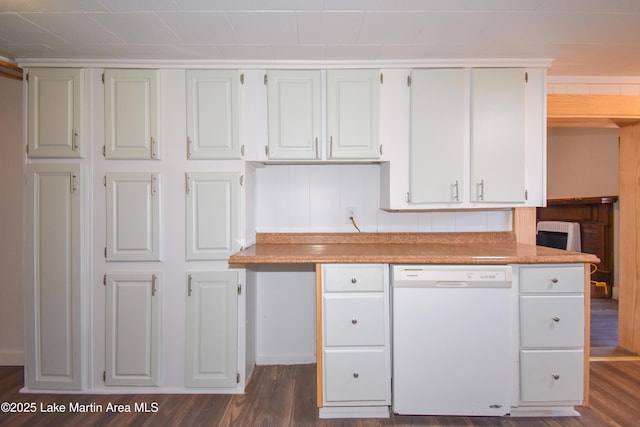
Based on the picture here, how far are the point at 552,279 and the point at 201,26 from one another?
7.79ft

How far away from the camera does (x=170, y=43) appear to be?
6.40ft

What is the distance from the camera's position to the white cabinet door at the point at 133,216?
2111mm

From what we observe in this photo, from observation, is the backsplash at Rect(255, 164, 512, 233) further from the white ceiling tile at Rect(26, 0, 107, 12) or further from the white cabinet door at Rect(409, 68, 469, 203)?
the white ceiling tile at Rect(26, 0, 107, 12)

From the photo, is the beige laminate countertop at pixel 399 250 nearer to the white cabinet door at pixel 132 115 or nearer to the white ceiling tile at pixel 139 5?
the white cabinet door at pixel 132 115

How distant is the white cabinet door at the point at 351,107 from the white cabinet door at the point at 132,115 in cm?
112

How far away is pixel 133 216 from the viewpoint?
2.11 meters

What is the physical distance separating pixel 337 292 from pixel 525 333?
108 centimetres

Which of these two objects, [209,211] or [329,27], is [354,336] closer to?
[209,211]

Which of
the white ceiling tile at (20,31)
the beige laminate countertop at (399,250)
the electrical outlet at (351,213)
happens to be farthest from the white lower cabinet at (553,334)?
the white ceiling tile at (20,31)

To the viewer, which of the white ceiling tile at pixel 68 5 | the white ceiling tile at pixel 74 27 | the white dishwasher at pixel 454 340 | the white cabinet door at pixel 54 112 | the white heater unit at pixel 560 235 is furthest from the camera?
the white heater unit at pixel 560 235

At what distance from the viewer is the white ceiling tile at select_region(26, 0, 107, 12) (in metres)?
1.58

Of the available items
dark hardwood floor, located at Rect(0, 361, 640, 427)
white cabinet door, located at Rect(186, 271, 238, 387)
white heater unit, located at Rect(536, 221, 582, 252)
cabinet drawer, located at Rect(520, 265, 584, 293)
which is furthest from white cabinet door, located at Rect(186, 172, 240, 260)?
white heater unit, located at Rect(536, 221, 582, 252)

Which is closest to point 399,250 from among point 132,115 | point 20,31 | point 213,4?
point 213,4

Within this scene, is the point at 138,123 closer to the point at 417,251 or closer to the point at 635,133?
the point at 417,251
